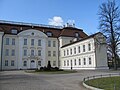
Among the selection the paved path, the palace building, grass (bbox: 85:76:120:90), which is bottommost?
the paved path

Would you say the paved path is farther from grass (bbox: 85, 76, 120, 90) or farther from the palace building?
the palace building

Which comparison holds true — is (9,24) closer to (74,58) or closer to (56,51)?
(56,51)

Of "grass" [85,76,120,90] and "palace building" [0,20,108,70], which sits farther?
"palace building" [0,20,108,70]

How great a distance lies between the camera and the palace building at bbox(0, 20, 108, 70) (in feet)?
164

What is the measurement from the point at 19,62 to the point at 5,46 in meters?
6.55

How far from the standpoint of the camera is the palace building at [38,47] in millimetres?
50125

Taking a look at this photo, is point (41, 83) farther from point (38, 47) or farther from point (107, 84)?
point (38, 47)

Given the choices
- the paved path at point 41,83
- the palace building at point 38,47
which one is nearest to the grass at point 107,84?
the paved path at point 41,83

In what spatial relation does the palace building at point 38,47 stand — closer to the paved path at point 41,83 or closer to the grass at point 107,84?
the paved path at point 41,83

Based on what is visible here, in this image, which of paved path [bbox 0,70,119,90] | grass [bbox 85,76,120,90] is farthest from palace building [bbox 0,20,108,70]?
grass [bbox 85,76,120,90]

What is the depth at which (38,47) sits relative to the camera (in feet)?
182

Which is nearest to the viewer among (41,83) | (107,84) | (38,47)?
(107,84)

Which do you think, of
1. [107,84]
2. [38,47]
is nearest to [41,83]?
[107,84]

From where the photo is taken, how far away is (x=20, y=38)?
5347 centimetres
